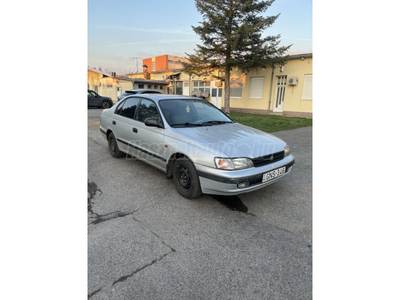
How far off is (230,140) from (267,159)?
1.90 ft

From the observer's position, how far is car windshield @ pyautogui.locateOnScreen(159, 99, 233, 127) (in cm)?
379

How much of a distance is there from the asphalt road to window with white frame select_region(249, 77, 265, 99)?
14020 mm

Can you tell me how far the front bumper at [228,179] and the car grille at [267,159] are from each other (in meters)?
0.06

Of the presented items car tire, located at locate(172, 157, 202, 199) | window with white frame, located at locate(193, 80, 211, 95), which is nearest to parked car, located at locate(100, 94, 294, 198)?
car tire, located at locate(172, 157, 202, 199)

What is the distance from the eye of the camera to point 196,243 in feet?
7.87

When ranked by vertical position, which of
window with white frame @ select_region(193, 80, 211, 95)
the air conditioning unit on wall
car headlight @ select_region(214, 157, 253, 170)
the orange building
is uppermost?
the orange building

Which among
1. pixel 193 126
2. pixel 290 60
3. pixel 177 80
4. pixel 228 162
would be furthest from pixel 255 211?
pixel 177 80

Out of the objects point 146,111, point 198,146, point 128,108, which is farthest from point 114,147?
point 198,146

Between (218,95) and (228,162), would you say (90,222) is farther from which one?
(218,95)

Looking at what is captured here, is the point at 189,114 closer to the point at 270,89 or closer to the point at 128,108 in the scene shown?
the point at 128,108

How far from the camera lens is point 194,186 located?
10.3ft

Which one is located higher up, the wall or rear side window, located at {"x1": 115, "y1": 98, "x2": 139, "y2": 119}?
the wall

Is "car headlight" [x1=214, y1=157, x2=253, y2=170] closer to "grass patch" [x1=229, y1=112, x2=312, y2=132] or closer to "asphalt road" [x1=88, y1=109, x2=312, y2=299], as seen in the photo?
"asphalt road" [x1=88, y1=109, x2=312, y2=299]
